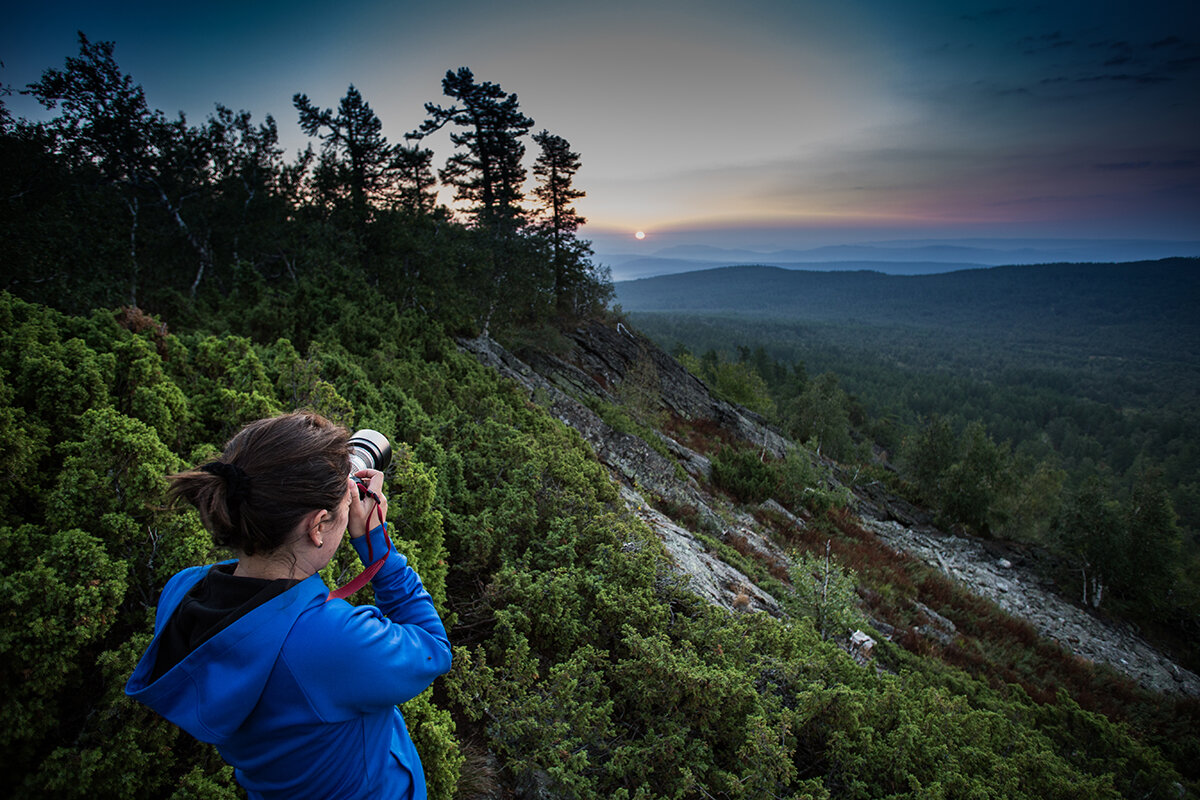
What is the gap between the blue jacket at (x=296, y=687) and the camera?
127 cm

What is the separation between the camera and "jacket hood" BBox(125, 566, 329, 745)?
1.26 metres

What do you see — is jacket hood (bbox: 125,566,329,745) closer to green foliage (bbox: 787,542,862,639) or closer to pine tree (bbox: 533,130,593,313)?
green foliage (bbox: 787,542,862,639)

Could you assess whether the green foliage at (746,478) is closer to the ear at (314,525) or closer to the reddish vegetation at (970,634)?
the reddish vegetation at (970,634)

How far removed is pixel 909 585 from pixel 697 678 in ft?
47.1

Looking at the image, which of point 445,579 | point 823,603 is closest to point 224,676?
point 445,579

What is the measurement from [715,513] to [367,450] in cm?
1136

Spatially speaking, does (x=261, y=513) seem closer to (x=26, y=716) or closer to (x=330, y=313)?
(x=26, y=716)

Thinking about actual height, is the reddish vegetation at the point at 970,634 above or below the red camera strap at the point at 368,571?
below

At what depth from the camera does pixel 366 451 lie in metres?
1.94

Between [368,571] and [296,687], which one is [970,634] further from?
[296,687]

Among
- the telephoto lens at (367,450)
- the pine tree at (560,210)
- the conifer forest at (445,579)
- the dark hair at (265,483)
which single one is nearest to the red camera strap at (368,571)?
the telephoto lens at (367,450)

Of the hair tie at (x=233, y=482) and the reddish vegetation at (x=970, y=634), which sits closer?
the hair tie at (x=233, y=482)

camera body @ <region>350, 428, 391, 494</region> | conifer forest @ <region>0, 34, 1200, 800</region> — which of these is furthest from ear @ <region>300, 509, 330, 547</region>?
conifer forest @ <region>0, 34, 1200, 800</region>

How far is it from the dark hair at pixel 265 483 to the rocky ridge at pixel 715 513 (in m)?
4.82
